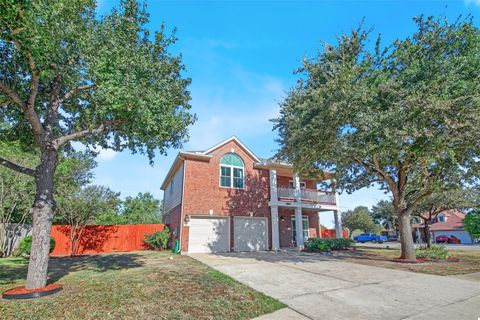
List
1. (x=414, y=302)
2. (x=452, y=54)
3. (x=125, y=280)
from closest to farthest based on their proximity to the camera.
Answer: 1. (x=414, y=302)
2. (x=125, y=280)
3. (x=452, y=54)

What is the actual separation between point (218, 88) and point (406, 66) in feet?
27.3

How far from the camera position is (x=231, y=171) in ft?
59.2

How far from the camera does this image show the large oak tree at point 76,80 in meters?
5.88

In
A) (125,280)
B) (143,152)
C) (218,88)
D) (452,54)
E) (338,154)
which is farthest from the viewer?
(218,88)

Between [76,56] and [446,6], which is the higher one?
[446,6]

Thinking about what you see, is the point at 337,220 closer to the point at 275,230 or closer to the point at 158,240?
the point at 275,230

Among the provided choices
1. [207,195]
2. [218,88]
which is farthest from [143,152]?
[207,195]

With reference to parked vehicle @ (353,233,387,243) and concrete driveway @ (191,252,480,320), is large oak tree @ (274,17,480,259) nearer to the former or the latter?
concrete driveway @ (191,252,480,320)

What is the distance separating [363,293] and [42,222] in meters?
8.34

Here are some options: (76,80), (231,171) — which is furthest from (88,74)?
(231,171)

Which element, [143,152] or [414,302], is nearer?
[414,302]

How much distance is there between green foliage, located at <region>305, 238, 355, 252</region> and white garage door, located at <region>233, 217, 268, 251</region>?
311 cm

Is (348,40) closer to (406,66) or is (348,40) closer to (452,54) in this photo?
(406,66)

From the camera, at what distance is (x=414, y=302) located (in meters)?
5.64
